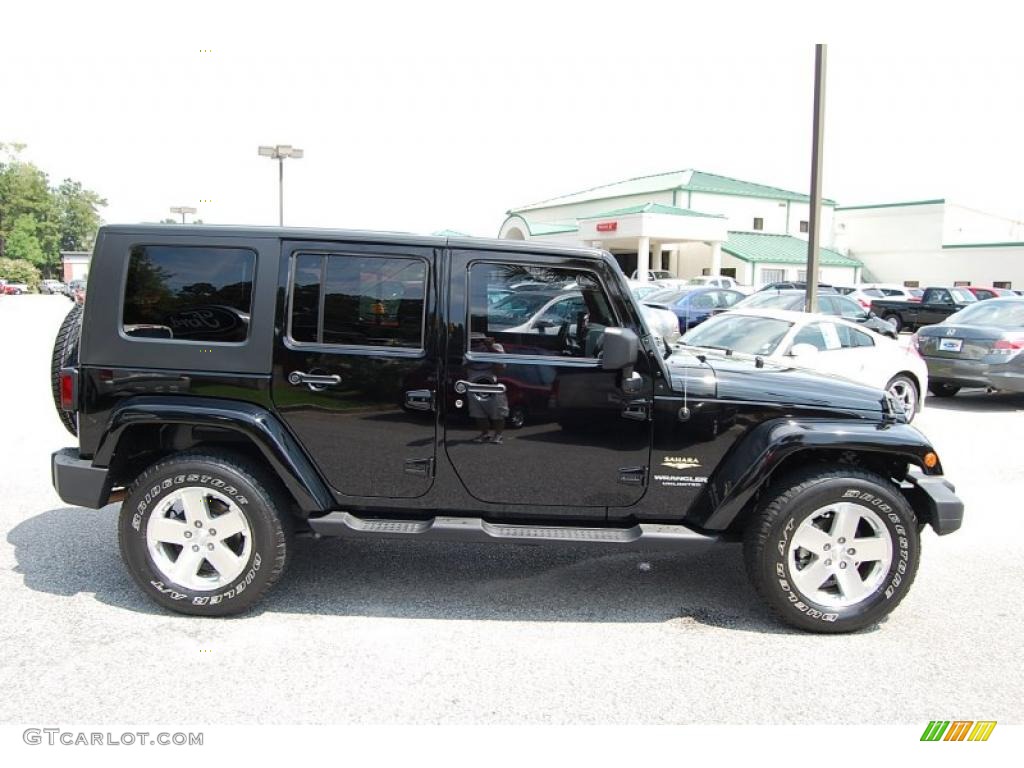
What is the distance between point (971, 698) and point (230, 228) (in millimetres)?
4116

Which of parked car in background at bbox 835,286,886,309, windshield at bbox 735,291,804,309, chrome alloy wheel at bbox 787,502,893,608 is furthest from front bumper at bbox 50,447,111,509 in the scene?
parked car in background at bbox 835,286,886,309

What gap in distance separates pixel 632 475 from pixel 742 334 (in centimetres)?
550

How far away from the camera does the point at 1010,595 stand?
4434 millimetres

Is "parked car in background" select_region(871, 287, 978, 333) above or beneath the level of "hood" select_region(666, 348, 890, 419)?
above

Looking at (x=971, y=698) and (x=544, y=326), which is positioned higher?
(x=544, y=326)

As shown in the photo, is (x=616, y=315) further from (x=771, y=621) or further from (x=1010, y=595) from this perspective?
(x=1010, y=595)

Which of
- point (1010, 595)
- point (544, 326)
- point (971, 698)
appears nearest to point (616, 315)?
point (544, 326)

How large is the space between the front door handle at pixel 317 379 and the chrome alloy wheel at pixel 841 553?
8.04 ft

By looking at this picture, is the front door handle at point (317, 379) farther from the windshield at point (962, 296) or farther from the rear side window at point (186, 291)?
the windshield at point (962, 296)

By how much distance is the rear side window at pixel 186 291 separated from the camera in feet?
13.0

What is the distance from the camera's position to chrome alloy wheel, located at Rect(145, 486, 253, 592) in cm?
390

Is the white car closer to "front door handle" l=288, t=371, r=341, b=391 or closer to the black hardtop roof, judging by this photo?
the black hardtop roof

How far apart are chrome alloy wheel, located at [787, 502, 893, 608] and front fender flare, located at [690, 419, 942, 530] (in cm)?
32

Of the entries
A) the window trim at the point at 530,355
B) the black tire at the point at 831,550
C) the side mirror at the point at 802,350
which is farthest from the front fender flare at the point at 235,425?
the side mirror at the point at 802,350
